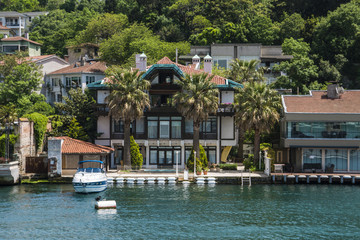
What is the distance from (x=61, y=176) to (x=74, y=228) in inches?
900

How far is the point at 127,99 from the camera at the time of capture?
6869cm

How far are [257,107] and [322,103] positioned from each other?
928 cm

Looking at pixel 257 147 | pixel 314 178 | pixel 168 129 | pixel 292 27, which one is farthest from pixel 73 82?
pixel 314 178

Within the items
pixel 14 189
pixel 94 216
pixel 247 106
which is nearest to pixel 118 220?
pixel 94 216

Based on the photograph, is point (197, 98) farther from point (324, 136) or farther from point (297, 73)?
point (297, 73)

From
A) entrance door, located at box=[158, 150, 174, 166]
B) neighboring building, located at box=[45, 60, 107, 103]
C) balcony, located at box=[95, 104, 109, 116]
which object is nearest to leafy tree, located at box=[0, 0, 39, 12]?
neighboring building, located at box=[45, 60, 107, 103]

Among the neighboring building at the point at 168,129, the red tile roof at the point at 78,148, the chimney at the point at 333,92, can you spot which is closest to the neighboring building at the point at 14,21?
the neighboring building at the point at 168,129

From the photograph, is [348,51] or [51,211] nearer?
[51,211]

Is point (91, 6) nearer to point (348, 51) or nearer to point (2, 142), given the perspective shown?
point (348, 51)

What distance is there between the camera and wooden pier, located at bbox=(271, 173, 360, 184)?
66.4 m

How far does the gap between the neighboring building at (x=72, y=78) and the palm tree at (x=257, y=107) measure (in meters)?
31.7

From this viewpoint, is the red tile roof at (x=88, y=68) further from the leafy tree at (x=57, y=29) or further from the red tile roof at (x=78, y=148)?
the leafy tree at (x=57, y=29)

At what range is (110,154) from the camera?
7525 cm

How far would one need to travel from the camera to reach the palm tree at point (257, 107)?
68.6 m
